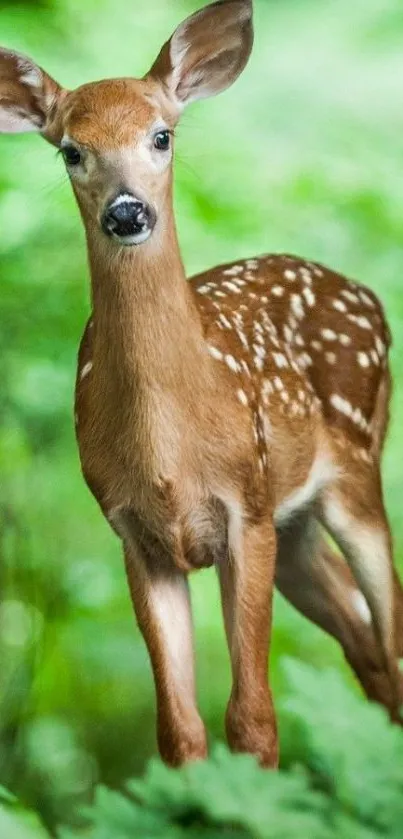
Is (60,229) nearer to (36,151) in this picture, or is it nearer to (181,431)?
(36,151)

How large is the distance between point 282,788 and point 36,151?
916 mm

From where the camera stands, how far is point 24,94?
139 cm

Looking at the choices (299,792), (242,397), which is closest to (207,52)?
(242,397)

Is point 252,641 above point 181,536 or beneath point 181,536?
beneath

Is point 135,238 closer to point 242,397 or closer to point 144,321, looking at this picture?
point 144,321

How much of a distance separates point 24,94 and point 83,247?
27cm

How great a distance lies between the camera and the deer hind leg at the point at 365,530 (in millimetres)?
1535

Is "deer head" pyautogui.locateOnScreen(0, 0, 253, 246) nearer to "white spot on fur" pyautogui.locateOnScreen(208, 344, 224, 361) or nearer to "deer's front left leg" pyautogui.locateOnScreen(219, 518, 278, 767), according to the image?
"white spot on fur" pyautogui.locateOnScreen(208, 344, 224, 361)

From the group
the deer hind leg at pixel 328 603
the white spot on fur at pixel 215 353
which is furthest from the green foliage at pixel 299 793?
the deer hind leg at pixel 328 603

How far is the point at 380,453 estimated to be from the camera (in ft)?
5.22

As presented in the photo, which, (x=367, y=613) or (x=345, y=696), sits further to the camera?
(x=367, y=613)

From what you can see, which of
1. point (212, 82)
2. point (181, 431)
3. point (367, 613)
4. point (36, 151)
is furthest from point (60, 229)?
point (367, 613)

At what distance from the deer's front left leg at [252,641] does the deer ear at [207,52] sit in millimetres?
475

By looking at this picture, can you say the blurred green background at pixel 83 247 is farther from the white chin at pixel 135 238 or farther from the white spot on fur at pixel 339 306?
the white chin at pixel 135 238
